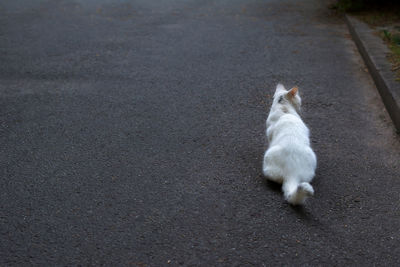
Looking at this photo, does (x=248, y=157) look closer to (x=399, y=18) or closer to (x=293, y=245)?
(x=293, y=245)

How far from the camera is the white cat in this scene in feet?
11.8

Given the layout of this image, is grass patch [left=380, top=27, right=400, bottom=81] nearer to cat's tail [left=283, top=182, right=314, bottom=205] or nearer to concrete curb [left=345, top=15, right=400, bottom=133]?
concrete curb [left=345, top=15, right=400, bottom=133]

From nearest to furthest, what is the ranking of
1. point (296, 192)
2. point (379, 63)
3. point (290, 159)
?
1. point (296, 192)
2. point (290, 159)
3. point (379, 63)

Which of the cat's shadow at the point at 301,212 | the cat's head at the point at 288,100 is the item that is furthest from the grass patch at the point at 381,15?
the cat's shadow at the point at 301,212

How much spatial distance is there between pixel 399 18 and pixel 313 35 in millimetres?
2117

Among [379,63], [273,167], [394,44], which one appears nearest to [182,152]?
[273,167]

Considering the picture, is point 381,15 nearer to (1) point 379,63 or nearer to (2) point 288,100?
(1) point 379,63

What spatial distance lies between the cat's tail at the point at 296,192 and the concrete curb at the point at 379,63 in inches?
81.5

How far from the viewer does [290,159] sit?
375 cm

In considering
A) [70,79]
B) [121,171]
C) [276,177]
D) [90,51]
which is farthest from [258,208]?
[90,51]

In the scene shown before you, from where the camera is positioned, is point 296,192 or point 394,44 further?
point 394,44

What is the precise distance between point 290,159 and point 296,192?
375 millimetres

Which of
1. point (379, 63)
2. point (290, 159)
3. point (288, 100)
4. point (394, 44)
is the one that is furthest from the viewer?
point (394, 44)

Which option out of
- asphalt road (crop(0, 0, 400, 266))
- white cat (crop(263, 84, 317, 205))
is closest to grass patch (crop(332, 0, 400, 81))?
asphalt road (crop(0, 0, 400, 266))
